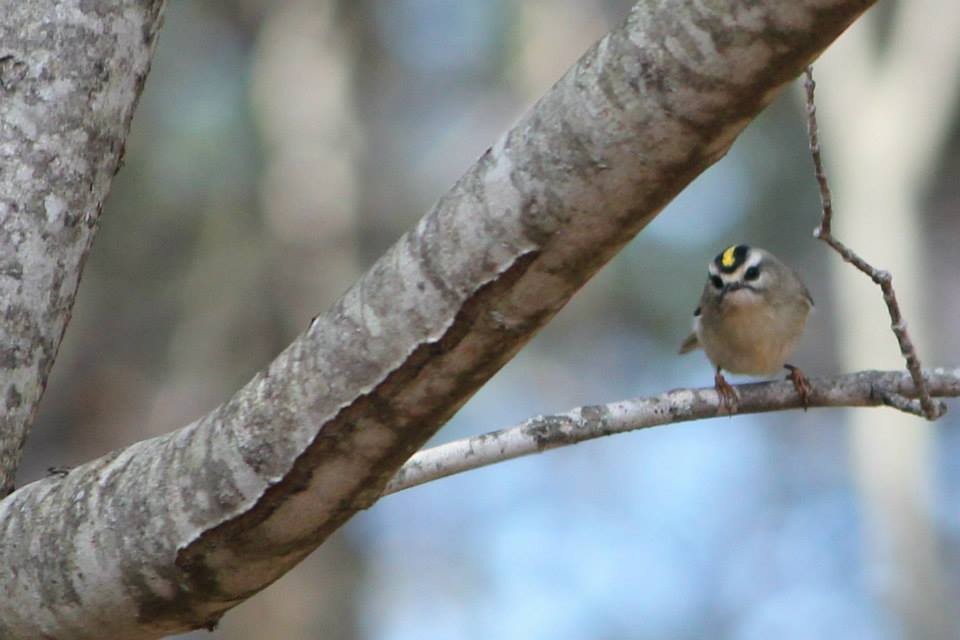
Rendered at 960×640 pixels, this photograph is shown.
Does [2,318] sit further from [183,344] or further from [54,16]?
[183,344]

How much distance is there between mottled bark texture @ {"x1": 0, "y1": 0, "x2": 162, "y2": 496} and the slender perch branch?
0.74 metres

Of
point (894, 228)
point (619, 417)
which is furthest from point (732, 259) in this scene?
point (894, 228)

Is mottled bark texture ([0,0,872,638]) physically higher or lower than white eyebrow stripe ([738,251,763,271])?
lower

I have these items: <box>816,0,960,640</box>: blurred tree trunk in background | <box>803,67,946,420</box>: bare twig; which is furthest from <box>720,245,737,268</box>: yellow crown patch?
<box>816,0,960,640</box>: blurred tree trunk in background

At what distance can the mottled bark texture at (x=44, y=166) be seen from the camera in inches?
96.7

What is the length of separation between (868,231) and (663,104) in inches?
Result: 288

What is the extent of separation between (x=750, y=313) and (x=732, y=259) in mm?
296

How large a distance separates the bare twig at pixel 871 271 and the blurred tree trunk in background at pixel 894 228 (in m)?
5.83

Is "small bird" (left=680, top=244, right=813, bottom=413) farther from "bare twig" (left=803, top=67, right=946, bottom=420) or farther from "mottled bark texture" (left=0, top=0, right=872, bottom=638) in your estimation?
"mottled bark texture" (left=0, top=0, right=872, bottom=638)

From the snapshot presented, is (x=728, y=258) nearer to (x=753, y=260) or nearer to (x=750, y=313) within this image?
(x=753, y=260)

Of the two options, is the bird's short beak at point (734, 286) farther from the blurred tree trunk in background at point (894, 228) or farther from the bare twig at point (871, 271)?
the blurred tree trunk in background at point (894, 228)

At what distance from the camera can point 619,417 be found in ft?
8.12

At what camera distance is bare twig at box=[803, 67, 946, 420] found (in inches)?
81.0

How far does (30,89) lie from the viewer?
8.16 feet
